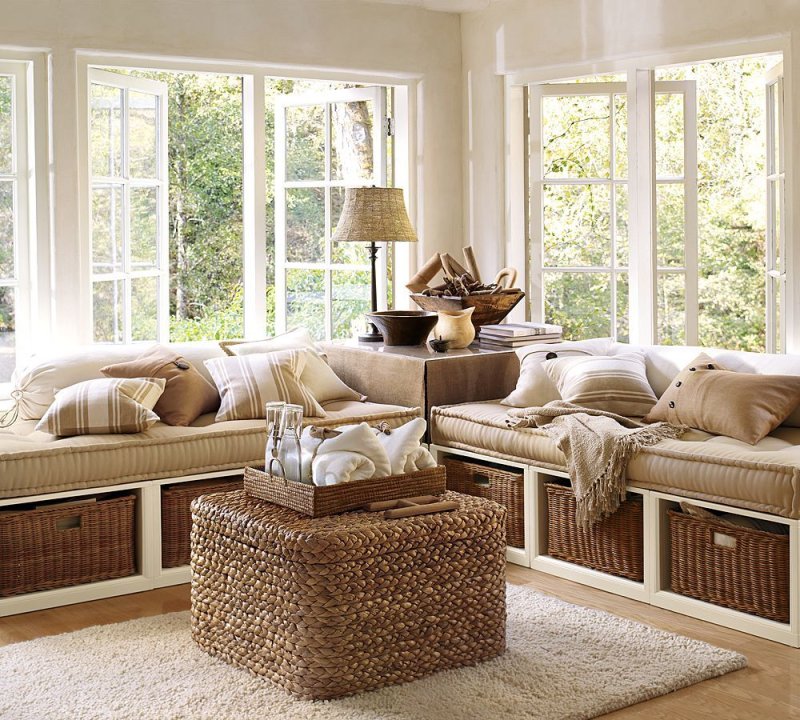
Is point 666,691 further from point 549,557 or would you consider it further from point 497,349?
point 497,349

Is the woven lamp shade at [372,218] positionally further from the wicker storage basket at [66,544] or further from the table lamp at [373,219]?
the wicker storage basket at [66,544]

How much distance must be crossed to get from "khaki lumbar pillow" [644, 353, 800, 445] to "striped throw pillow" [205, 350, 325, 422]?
1410 mm

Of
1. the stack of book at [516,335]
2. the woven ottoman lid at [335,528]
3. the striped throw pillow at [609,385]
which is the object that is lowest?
the woven ottoman lid at [335,528]

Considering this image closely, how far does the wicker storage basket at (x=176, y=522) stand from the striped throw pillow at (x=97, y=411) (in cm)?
27

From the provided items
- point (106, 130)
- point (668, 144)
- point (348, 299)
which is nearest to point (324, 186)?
point (348, 299)

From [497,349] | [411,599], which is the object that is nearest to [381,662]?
[411,599]

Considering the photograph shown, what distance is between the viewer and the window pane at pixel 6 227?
4.55 metres

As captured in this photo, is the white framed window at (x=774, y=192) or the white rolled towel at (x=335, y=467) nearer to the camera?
the white rolled towel at (x=335, y=467)

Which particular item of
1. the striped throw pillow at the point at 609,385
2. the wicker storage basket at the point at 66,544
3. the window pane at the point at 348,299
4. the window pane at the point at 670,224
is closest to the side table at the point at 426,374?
the striped throw pillow at the point at 609,385

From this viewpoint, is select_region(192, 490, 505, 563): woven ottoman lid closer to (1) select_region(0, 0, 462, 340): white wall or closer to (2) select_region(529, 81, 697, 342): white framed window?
(1) select_region(0, 0, 462, 340): white wall

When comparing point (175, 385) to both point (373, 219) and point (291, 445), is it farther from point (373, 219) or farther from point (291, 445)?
point (373, 219)

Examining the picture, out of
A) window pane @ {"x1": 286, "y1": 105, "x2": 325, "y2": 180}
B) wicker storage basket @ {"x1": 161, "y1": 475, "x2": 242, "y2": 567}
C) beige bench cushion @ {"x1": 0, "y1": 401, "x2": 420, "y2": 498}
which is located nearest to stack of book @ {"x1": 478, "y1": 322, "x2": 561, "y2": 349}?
beige bench cushion @ {"x1": 0, "y1": 401, "x2": 420, "y2": 498}

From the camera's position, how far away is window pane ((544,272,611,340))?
203 inches

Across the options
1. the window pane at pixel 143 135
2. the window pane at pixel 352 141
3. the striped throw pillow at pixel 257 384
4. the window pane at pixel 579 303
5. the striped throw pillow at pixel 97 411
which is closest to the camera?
the striped throw pillow at pixel 97 411
